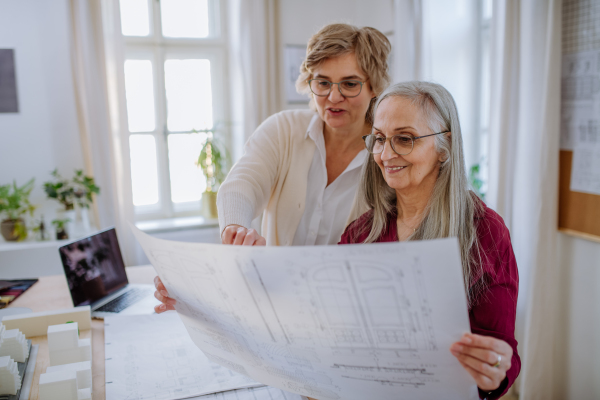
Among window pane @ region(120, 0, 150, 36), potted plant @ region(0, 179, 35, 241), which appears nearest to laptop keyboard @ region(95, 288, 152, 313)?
potted plant @ region(0, 179, 35, 241)

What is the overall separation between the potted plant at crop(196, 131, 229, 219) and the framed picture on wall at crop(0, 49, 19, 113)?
56.3 inches

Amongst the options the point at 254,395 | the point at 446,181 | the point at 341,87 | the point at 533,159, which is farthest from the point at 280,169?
the point at 533,159

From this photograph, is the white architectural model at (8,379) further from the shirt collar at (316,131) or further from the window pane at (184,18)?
the window pane at (184,18)

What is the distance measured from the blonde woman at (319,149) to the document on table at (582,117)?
1179 millimetres

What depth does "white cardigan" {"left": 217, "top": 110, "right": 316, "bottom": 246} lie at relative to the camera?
62.7 inches

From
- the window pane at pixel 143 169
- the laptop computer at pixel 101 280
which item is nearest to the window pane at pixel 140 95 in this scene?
the window pane at pixel 143 169

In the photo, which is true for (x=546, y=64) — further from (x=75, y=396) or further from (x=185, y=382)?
(x=75, y=396)

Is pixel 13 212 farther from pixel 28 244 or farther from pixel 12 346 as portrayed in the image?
pixel 12 346

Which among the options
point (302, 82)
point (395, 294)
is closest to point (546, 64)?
point (302, 82)

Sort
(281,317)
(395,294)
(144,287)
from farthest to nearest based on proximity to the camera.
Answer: (144,287) < (281,317) < (395,294)

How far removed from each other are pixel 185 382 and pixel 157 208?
3220mm

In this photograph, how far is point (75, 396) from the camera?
1.00 m

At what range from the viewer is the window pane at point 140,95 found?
394 centimetres

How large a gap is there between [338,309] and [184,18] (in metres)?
3.87
